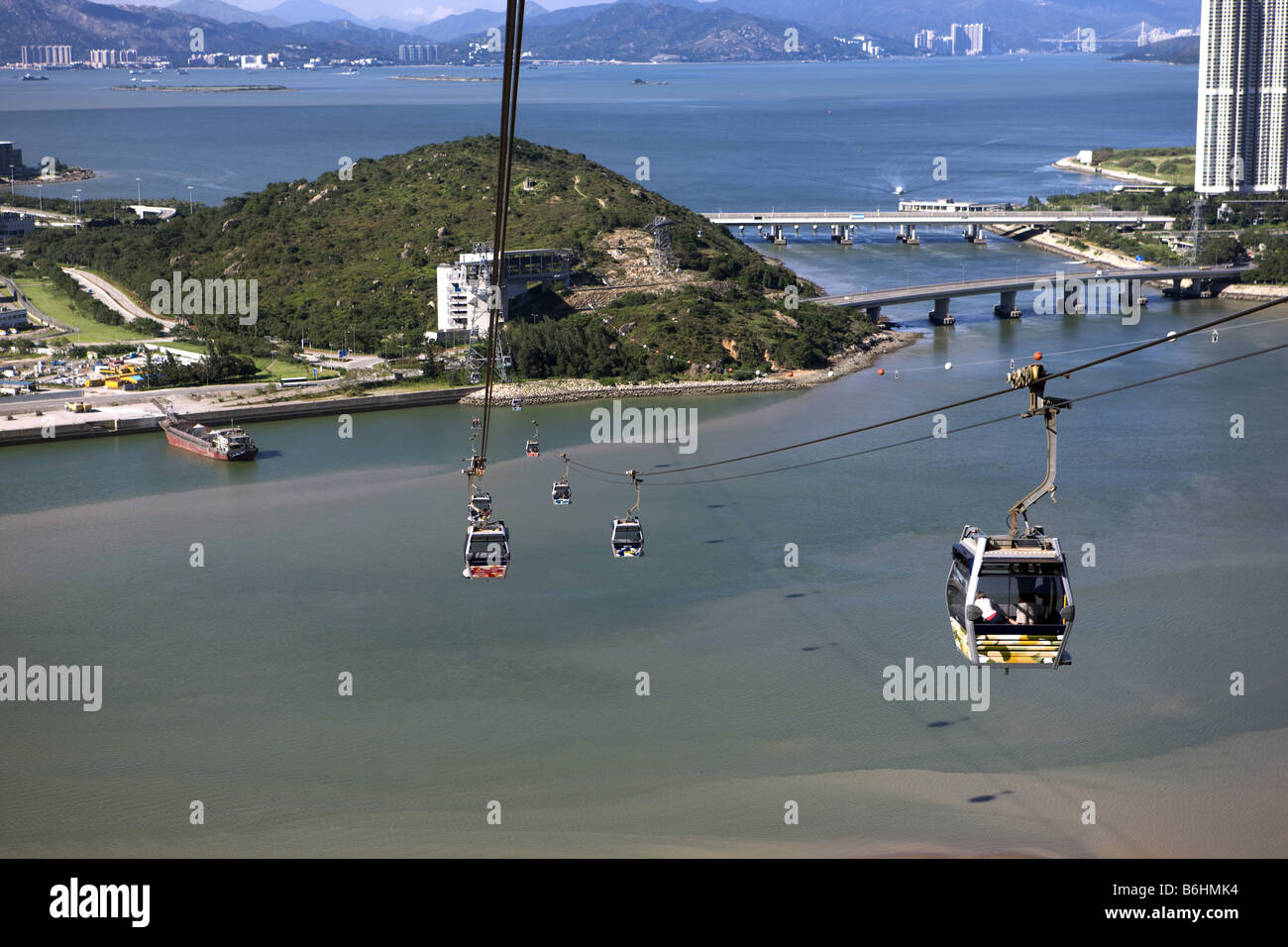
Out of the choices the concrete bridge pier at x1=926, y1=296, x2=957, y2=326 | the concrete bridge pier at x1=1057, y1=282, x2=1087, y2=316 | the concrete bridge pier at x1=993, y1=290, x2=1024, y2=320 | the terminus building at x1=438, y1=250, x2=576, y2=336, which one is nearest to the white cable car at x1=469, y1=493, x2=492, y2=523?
the terminus building at x1=438, y1=250, x2=576, y2=336

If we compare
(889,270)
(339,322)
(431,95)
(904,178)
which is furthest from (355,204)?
(431,95)

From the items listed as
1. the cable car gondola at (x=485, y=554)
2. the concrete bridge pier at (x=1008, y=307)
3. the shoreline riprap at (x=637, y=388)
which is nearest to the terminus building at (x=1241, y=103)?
the concrete bridge pier at (x=1008, y=307)

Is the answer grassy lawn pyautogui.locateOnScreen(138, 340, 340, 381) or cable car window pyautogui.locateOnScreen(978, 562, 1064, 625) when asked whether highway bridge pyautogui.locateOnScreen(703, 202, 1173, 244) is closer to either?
grassy lawn pyautogui.locateOnScreen(138, 340, 340, 381)

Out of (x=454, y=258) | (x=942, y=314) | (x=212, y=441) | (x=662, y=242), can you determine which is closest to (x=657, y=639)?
(x=212, y=441)

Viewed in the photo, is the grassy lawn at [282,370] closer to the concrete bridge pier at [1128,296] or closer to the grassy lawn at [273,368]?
the grassy lawn at [273,368]

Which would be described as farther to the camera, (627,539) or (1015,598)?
(627,539)

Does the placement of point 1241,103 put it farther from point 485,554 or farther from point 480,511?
point 485,554

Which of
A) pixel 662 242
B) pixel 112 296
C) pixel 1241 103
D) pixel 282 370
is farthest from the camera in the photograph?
pixel 1241 103

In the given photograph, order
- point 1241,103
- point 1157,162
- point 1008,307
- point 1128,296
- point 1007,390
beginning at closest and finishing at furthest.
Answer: point 1007,390, point 1008,307, point 1128,296, point 1241,103, point 1157,162
